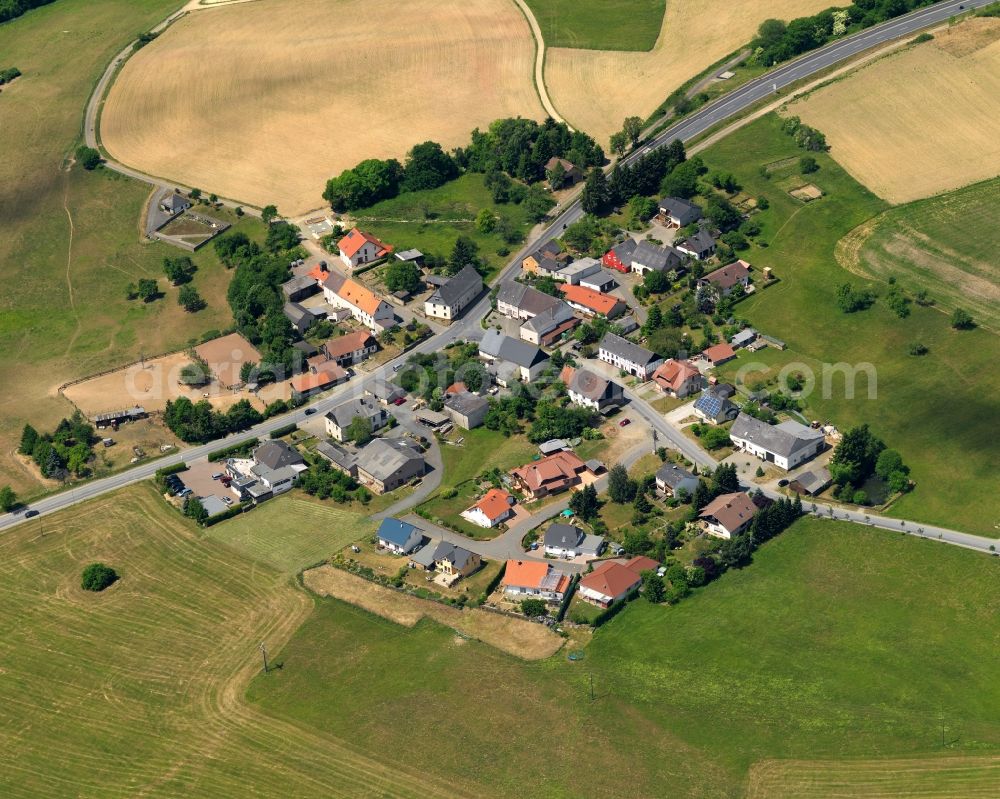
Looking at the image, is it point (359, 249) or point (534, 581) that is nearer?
point (534, 581)

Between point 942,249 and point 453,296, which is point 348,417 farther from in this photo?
point 942,249

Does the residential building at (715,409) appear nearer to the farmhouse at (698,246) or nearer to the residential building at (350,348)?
the farmhouse at (698,246)

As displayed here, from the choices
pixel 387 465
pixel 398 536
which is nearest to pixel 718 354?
pixel 387 465

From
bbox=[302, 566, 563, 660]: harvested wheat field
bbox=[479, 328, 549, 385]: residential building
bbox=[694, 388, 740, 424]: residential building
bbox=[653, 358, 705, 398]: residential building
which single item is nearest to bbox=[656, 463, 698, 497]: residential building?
bbox=[694, 388, 740, 424]: residential building

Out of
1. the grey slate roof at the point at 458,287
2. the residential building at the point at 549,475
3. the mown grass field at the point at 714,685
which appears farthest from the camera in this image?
the grey slate roof at the point at 458,287

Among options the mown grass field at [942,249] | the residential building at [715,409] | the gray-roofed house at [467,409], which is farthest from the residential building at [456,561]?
the mown grass field at [942,249]
